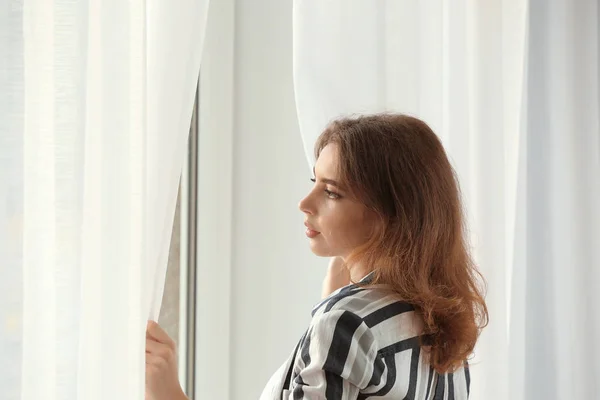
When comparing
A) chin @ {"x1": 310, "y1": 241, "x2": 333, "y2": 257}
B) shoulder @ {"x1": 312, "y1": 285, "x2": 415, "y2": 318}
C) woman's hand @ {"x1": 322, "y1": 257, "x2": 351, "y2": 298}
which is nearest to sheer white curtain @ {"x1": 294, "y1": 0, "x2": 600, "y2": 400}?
woman's hand @ {"x1": 322, "y1": 257, "x2": 351, "y2": 298}

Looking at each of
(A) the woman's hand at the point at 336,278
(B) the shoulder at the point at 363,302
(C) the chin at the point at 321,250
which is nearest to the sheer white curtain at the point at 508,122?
(A) the woman's hand at the point at 336,278

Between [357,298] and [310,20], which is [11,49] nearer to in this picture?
[357,298]

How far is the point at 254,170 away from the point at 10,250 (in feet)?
3.62

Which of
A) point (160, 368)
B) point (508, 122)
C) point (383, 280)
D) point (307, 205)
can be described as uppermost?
point (508, 122)

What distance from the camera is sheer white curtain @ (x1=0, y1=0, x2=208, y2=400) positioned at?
35.8 inches

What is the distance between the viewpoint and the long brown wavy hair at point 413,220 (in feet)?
3.91

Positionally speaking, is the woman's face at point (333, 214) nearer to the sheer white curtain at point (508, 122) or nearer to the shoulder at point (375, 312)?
the shoulder at point (375, 312)

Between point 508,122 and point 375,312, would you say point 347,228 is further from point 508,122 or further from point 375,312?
point 508,122

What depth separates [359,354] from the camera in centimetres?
108

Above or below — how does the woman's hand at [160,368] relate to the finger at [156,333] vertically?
below

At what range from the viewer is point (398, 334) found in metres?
1.14

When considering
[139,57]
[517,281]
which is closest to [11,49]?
[139,57]

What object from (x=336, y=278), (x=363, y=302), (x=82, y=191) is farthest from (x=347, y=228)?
(x=82, y=191)

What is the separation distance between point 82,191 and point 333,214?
1.32 feet
